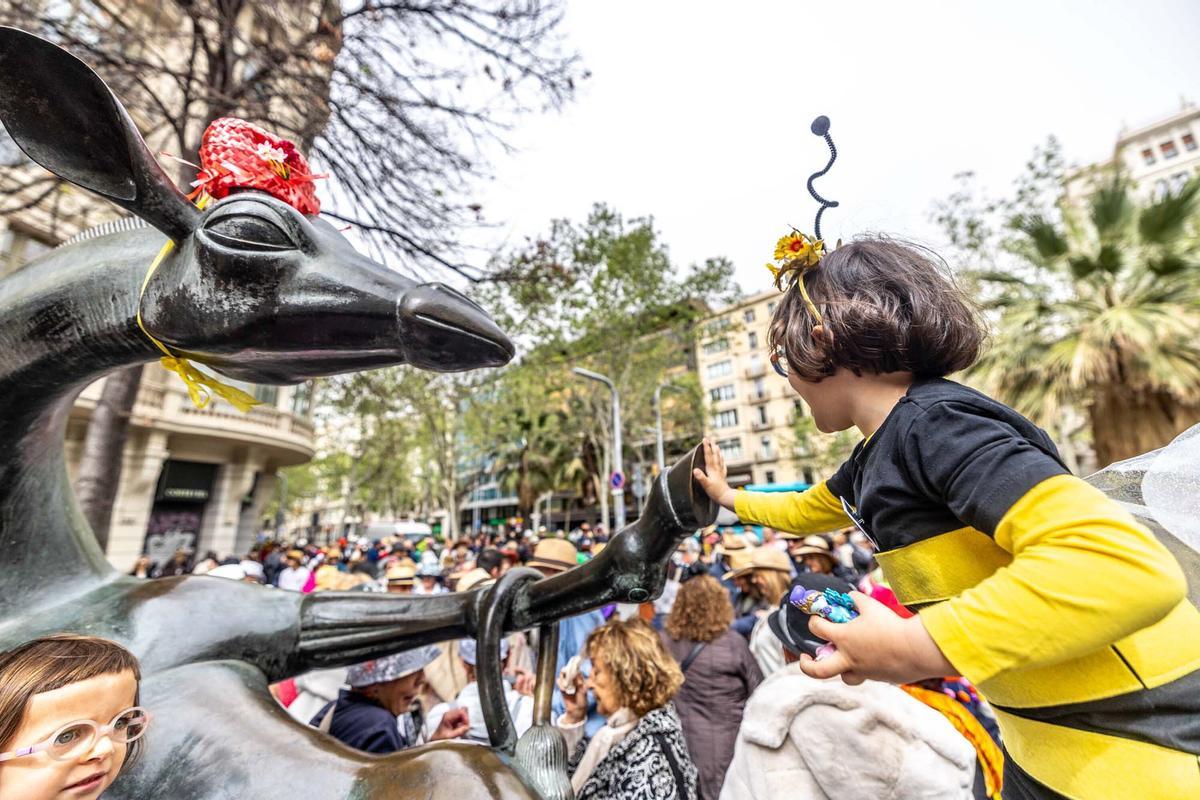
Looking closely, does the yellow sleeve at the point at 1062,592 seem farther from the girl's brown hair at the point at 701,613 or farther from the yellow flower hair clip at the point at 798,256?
the girl's brown hair at the point at 701,613

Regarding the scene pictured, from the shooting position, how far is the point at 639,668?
8.01ft

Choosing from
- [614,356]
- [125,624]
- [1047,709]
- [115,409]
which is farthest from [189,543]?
[1047,709]

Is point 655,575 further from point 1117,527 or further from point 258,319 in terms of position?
point 258,319

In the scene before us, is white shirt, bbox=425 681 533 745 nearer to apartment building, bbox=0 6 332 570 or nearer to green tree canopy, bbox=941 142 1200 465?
green tree canopy, bbox=941 142 1200 465

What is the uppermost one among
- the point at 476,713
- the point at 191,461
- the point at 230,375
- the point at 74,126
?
the point at 191,461

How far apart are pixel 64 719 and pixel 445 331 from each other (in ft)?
2.62

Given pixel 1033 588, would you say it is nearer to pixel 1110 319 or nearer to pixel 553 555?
pixel 553 555

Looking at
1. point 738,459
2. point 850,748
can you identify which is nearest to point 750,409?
point 738,459

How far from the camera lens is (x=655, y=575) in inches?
44.9

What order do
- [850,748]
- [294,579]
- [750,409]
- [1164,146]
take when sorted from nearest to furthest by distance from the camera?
[850,748] → [294,579] → [1164,146] → [750,409]

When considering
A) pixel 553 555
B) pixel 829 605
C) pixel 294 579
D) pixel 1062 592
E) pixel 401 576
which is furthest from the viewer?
pixel 294 579

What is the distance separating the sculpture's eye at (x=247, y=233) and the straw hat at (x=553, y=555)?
11.3 feet

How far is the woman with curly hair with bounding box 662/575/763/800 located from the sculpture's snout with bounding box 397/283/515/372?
2622 millimetres

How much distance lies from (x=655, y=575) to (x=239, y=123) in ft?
4.40
